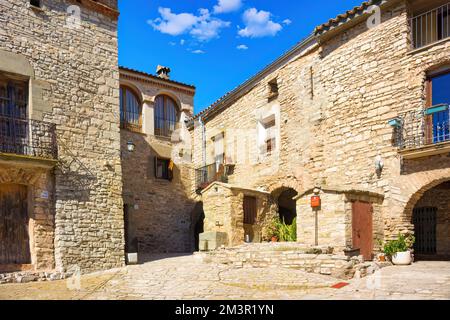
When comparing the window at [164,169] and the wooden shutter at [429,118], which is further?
the window at [164,169]

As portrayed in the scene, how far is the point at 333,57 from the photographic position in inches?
517

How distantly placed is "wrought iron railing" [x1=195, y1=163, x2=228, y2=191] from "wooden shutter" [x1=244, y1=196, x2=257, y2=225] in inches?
131

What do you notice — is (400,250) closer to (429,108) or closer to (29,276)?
(429,108)

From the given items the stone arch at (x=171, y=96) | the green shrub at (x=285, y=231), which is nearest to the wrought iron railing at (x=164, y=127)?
the stone arch at (x=171, y=96)

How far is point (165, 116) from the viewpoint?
61.4 ft

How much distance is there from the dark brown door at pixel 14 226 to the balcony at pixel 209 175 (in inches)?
341

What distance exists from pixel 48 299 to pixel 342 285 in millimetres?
5757

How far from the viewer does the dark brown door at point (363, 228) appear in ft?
33.5

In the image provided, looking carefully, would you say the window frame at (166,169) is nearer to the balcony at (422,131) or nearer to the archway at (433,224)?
the archway at (433,224)

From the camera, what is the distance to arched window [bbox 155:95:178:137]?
1831 cm

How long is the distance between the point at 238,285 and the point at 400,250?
184 inches
